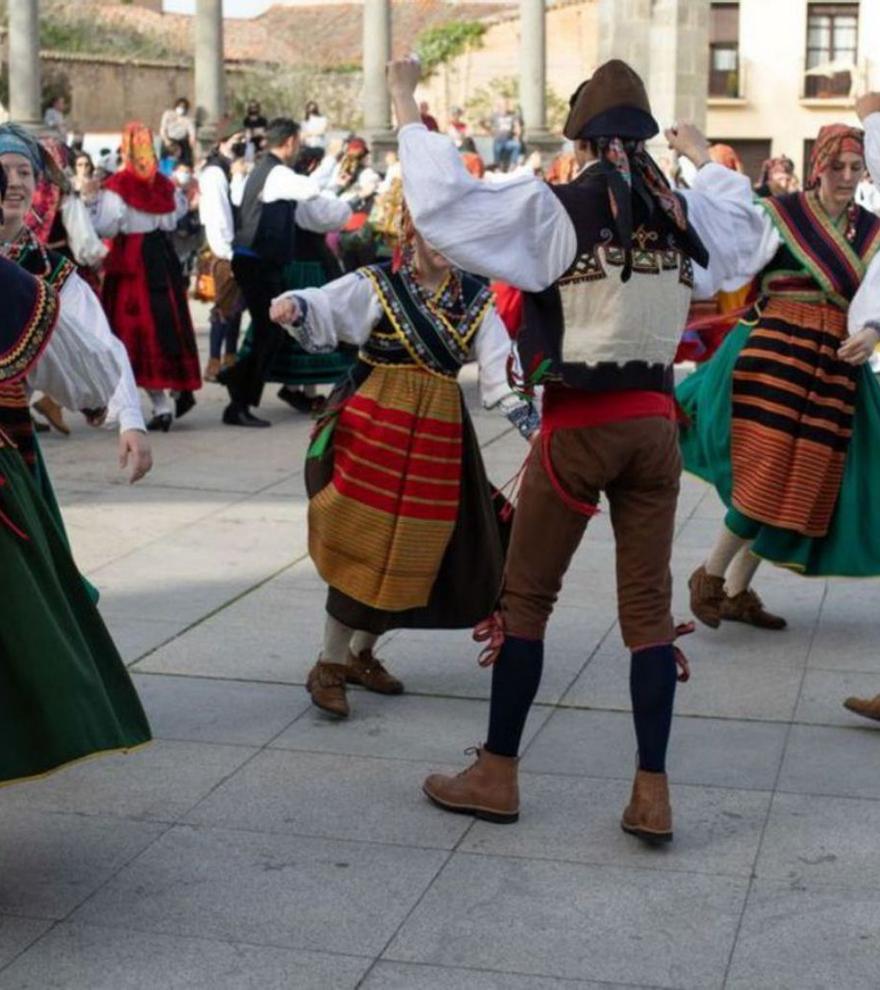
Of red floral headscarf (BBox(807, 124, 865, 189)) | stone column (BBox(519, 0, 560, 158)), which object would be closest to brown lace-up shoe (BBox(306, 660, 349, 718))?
red floral headscarf (BBox(807, 124, 865, 189))

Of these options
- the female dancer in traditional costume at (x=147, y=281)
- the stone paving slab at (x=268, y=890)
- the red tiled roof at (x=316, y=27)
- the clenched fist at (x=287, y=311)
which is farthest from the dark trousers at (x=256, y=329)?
the red tiled roof at (x=316, y=27)

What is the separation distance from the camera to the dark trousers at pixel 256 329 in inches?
428

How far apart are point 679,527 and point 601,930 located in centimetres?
445

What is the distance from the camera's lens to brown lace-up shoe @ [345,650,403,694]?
18.3 feet

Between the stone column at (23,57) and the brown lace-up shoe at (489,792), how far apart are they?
63.5 ft

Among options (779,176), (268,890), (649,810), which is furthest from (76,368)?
(779,176)

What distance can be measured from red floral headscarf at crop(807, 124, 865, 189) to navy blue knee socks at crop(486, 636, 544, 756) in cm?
220

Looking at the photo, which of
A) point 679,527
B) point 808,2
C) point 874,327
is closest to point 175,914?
point 874,327

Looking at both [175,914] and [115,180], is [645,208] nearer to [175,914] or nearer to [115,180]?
[175,914]

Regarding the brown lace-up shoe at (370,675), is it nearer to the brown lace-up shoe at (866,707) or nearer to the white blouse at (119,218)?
the brown lace-up shoe at (866,707)

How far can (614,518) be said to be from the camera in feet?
14.6

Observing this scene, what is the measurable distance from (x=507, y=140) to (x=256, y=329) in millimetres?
19257

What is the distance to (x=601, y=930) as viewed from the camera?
389 centimetres

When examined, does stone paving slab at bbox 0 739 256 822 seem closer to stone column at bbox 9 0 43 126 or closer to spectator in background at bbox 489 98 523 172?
stone column at bbox 9 0 43 126
